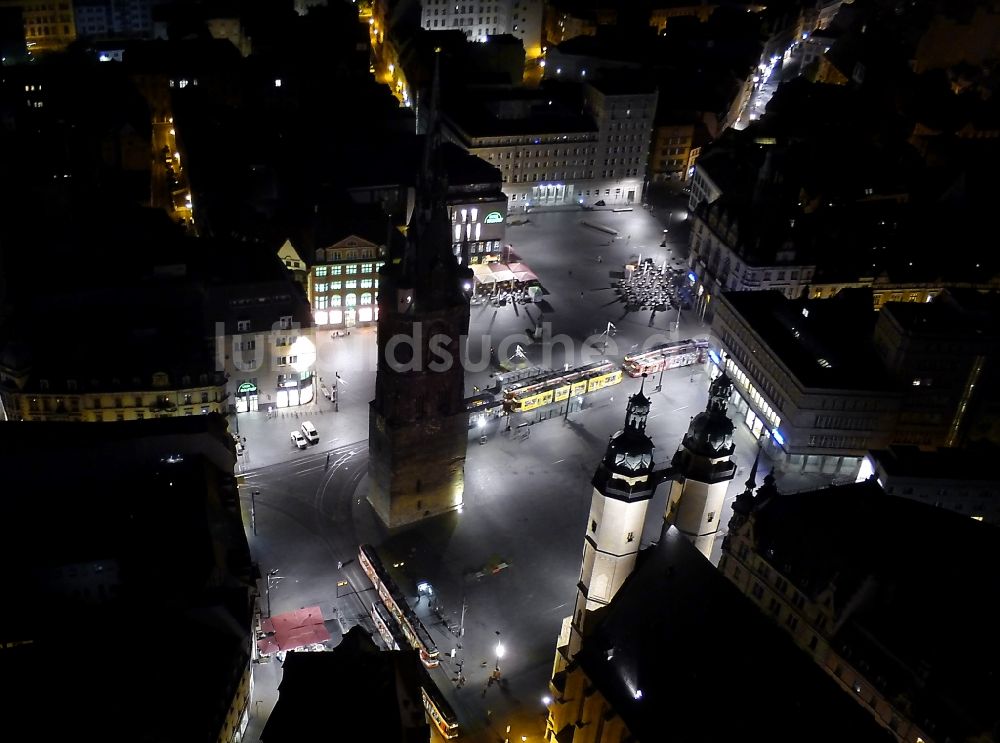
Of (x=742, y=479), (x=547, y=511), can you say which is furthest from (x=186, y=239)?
(x=742, y=479)

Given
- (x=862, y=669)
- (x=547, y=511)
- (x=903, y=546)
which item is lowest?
(x=547, y=511)

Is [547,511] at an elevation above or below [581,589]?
below

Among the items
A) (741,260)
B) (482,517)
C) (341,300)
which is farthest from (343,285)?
(741,260)

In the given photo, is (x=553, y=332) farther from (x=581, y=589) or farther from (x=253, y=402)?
(x=581, y=589)

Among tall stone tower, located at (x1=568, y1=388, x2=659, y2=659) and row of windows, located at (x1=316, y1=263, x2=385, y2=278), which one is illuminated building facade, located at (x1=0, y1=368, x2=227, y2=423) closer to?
row of windows, located at (x1=316, y1=263, x2=385, y2=278)

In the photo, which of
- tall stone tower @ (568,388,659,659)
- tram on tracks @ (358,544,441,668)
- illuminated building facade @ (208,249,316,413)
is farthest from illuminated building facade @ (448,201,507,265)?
tall stone tower @ (568,388,659,659)

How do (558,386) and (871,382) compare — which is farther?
(558,386)

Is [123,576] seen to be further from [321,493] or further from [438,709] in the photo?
[438,709]
